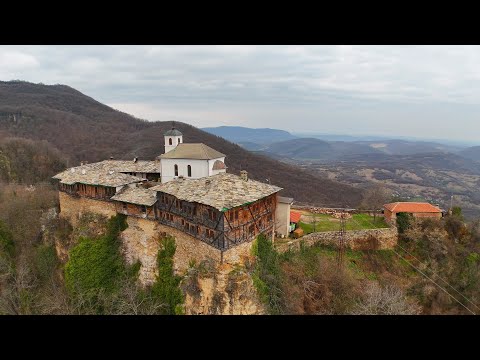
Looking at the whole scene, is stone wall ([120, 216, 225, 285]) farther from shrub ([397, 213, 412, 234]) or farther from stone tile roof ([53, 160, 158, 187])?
shrub ([397, 213, 412, 234])

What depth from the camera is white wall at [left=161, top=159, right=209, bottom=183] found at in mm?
29281

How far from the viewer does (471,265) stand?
26.9 meters

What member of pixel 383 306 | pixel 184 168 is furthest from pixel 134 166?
pixel 383 306

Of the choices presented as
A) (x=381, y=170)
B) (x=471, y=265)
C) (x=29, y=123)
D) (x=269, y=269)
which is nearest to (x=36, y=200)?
(x=269, y=269)

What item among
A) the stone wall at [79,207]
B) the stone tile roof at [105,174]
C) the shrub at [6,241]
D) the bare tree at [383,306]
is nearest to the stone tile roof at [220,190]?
the stone tile roof at [105,174]

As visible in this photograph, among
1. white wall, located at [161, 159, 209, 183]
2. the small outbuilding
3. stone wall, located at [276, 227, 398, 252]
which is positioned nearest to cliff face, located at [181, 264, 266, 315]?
the small outbuilding

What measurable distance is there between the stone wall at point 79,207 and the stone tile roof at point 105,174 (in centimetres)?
190

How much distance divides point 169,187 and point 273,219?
29.4ft

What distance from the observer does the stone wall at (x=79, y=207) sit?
95.7ft

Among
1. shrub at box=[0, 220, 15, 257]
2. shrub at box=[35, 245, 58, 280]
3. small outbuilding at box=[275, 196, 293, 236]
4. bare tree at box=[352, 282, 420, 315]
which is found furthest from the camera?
shrub at box=[0, 220, 15, 257]

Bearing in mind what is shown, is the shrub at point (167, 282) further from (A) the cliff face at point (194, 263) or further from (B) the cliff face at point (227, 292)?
(B) the cliff face at point (227, 292)

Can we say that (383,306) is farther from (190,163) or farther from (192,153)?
(192,153)

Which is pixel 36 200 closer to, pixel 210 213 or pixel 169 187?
pixel 169 187

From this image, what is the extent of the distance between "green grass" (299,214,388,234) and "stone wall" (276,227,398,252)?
1398 mm
